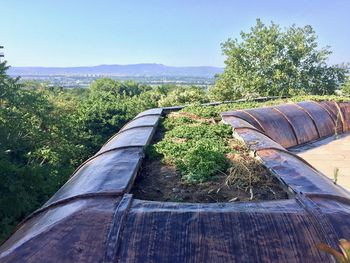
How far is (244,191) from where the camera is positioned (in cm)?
391

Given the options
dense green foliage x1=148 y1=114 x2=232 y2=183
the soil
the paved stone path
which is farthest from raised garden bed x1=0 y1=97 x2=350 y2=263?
the paved stone path

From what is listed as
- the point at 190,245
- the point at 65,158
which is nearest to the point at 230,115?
the point at 190,245

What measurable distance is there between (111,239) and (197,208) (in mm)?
693

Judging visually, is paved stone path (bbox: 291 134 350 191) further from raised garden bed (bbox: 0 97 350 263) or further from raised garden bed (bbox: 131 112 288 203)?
raised garden bed (bbox: 0 97 350 263)

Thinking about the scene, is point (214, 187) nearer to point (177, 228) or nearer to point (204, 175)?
point (204, 175)

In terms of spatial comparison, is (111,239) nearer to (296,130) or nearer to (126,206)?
(126,206)

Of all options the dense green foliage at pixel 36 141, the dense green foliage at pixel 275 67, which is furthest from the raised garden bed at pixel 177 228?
the dense green foliage at pixel 275 67

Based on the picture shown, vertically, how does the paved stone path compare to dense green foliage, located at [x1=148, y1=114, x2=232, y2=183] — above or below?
below

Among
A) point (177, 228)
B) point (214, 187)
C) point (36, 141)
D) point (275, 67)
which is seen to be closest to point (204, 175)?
point (214, 187)

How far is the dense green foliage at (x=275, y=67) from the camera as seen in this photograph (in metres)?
20.5

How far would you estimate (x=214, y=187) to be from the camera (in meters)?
4.03

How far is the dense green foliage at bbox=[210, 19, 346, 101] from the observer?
2045 cm

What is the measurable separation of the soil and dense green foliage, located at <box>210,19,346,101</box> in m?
16.4

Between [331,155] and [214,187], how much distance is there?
5.00 meters
